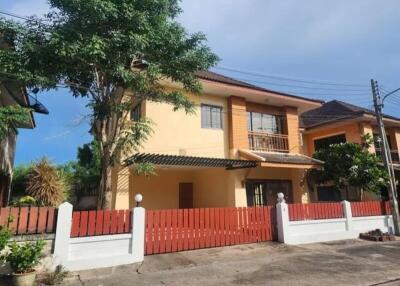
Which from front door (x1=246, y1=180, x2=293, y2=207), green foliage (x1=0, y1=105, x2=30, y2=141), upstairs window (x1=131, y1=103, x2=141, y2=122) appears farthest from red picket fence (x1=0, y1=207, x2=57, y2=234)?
front door (x1=246, y1=180, x2=293, y2=207)

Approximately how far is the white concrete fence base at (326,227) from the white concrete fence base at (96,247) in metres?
4.90

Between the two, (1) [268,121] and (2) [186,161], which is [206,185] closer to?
(2) [186,161]

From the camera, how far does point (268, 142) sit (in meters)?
16.1

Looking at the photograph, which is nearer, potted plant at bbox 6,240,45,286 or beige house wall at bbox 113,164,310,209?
potted plant at bbox 6,240,45,286

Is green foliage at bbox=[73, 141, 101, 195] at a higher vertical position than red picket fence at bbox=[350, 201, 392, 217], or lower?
higher

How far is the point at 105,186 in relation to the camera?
9.30 m

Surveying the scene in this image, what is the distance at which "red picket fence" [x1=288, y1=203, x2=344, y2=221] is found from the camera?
36.4ft

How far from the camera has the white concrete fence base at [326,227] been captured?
1076 centimetres

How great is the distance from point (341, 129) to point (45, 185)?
52.9 ft

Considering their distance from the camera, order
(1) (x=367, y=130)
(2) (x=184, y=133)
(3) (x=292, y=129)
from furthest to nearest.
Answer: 1. (1) (x=367, y=130)
2. (3) (x=292, y=129)
3. (2) (x=184, y=133)

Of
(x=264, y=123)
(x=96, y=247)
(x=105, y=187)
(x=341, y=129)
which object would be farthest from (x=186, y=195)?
(x=341, y=129)

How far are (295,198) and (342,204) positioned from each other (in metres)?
3.87

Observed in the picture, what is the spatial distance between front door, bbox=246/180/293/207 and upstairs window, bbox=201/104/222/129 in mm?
3220

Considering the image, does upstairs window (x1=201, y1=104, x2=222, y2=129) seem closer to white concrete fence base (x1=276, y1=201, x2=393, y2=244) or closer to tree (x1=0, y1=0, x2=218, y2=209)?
tree (x1=0, y1=0, x2=218, y2=209)
